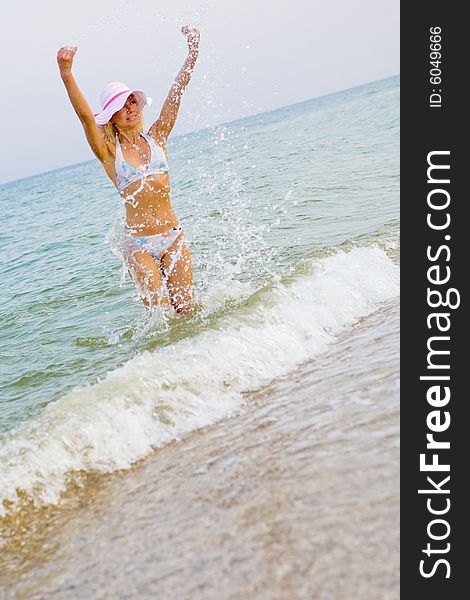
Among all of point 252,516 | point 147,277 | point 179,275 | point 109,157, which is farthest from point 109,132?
point 252,516

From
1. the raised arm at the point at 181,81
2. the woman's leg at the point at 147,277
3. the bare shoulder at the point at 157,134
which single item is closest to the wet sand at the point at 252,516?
the woman's leg at the point at 147,277

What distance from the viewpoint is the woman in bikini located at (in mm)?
5398

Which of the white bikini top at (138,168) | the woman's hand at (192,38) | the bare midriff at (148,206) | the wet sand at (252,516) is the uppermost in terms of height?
the woman's hand at (192,38)

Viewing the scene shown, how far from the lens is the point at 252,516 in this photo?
2744 mm

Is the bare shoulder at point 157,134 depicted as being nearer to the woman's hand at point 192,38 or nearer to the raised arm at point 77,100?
the raised arm at point 77,100

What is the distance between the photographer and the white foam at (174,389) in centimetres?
390

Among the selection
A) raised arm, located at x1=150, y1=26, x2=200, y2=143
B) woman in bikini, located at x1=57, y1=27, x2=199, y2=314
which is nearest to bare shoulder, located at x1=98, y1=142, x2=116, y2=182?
woman in bikini, located at x1=57, y1=27, x2=199, y2=314

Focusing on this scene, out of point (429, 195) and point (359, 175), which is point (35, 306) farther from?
point (359, 175)

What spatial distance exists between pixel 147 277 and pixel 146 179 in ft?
2.85

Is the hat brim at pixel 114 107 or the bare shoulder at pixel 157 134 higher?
the hat brim at pixel 114 107

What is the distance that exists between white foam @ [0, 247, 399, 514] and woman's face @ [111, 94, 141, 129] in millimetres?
1887

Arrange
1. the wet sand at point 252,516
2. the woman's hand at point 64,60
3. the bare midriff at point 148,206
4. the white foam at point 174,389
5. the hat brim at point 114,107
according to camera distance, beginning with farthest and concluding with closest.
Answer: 1. the bare midriff at point 148,206
2. the hat brim at point 114,107
3. the woman's hand at point 64,60
4. the white foam at point 174,389
5. the wet sand at point 252,516

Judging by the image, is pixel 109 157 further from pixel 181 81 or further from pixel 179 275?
pixel 179 275

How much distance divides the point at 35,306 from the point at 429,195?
6633mm
